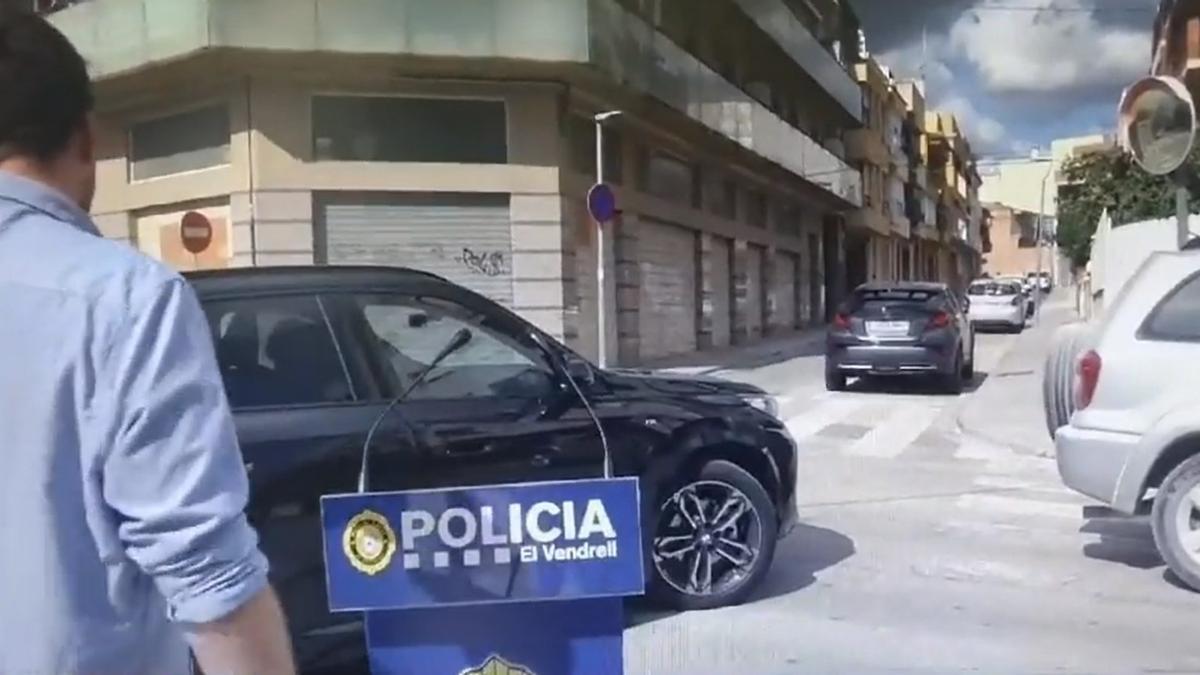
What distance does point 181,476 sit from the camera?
4.98 ft

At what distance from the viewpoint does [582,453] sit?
504cm

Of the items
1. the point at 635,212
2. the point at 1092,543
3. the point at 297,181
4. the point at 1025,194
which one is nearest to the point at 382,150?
the point at 297,181

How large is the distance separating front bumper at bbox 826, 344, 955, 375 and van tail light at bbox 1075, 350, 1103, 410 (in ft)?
34.4

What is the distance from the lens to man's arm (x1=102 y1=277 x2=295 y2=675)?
1.51 meters

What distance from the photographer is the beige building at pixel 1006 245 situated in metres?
125

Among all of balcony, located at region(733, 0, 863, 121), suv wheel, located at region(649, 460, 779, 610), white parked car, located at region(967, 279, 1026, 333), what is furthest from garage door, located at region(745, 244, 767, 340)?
suv wheel, located at region(649, 460, 779, 610)

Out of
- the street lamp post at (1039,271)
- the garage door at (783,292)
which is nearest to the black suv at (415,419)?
the garage door at (783,292)

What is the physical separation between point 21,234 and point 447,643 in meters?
2.03

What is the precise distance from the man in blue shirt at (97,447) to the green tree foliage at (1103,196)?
16145mm

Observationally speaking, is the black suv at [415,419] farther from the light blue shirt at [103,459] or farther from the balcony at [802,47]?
the balcony at [802,47]

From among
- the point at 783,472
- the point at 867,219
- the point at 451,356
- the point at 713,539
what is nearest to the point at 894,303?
the point at 783,472

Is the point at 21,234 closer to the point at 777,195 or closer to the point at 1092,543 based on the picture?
the point at 1092,543

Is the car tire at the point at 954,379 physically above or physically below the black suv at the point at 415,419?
below

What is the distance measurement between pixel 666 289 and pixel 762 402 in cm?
1946
